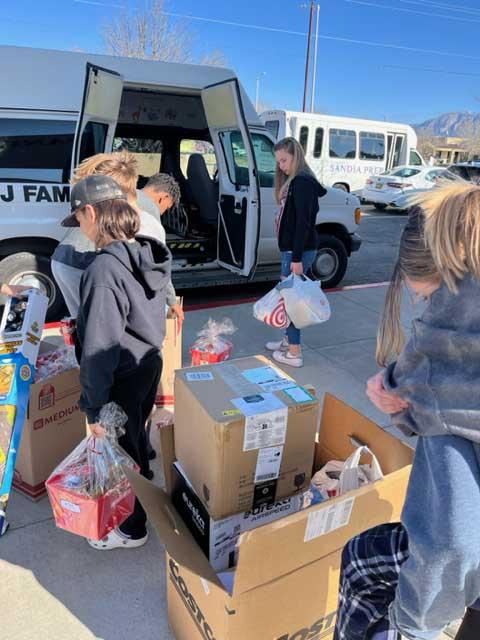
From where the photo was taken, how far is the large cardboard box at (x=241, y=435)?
4.79ft

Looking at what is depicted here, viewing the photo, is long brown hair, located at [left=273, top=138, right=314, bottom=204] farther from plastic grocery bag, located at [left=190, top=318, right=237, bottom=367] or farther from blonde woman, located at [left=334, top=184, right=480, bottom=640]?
blonde woman, located at [left=334, top=184, right=480, bottom=640]

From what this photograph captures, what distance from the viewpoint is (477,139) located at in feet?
158

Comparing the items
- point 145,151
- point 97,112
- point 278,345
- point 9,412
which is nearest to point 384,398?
point 9,412

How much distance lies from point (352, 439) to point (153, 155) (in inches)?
240

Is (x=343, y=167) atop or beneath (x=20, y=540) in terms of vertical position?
atop

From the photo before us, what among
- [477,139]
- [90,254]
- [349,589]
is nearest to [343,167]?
[90,254]

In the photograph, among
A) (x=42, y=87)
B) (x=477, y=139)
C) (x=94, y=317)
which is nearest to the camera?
(x=94, y=317)

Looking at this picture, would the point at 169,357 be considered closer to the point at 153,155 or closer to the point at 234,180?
the point at 234,180

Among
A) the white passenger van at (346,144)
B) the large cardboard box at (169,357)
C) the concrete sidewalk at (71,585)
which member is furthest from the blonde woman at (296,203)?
the white passenger van at (346,144)

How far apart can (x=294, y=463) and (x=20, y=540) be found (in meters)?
1.44

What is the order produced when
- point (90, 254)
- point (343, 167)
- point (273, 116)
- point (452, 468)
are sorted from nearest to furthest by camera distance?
point (452, 468) < point (90, 254) < point (273, 116) < point (343, 167)

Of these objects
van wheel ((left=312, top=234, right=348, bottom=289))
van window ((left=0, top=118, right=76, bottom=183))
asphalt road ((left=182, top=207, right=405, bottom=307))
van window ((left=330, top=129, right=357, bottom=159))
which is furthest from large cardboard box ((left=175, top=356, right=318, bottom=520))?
van window ((left=330, top=129, right=357, bottom=159))

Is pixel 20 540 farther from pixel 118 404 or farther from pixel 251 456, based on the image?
pixel 251 456

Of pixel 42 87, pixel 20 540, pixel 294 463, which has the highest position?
pixel 42 87
